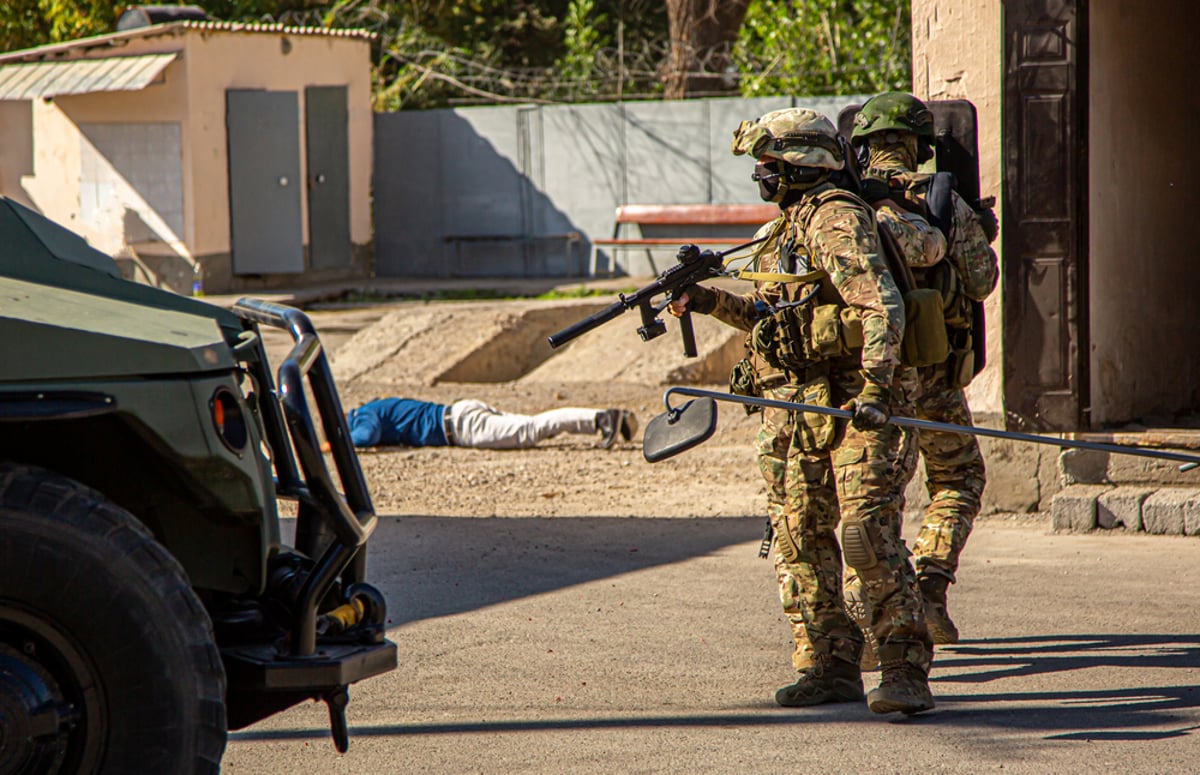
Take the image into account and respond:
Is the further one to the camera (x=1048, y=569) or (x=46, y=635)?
(x=1048, y=569)

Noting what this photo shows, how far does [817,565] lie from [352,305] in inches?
559

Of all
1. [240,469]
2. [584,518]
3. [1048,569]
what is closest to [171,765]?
[240,469]

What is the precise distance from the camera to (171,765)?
2.90m

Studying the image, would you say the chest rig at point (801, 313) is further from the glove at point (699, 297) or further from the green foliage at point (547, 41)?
the green foliage at point (547, 41)

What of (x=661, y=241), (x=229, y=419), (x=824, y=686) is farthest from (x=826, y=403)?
(x=661, y=241)

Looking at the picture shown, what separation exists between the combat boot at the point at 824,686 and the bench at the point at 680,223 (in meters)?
14.0

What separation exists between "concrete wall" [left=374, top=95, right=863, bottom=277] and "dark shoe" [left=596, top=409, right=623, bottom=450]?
945 centimetres

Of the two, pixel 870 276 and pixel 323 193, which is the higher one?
pixel 323 193

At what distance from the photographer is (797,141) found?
445cm

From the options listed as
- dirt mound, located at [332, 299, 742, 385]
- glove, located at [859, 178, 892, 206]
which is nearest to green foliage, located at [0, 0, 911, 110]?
dirt mound, located at [332, 299, 742, 385]

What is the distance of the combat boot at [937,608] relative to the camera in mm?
5039

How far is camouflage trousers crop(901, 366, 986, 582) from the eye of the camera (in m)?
5.05

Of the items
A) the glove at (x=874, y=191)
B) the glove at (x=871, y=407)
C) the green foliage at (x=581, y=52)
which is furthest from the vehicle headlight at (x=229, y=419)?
the green foliage at (x=581, y=52)

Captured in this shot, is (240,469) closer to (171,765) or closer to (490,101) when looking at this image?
(171,765)
